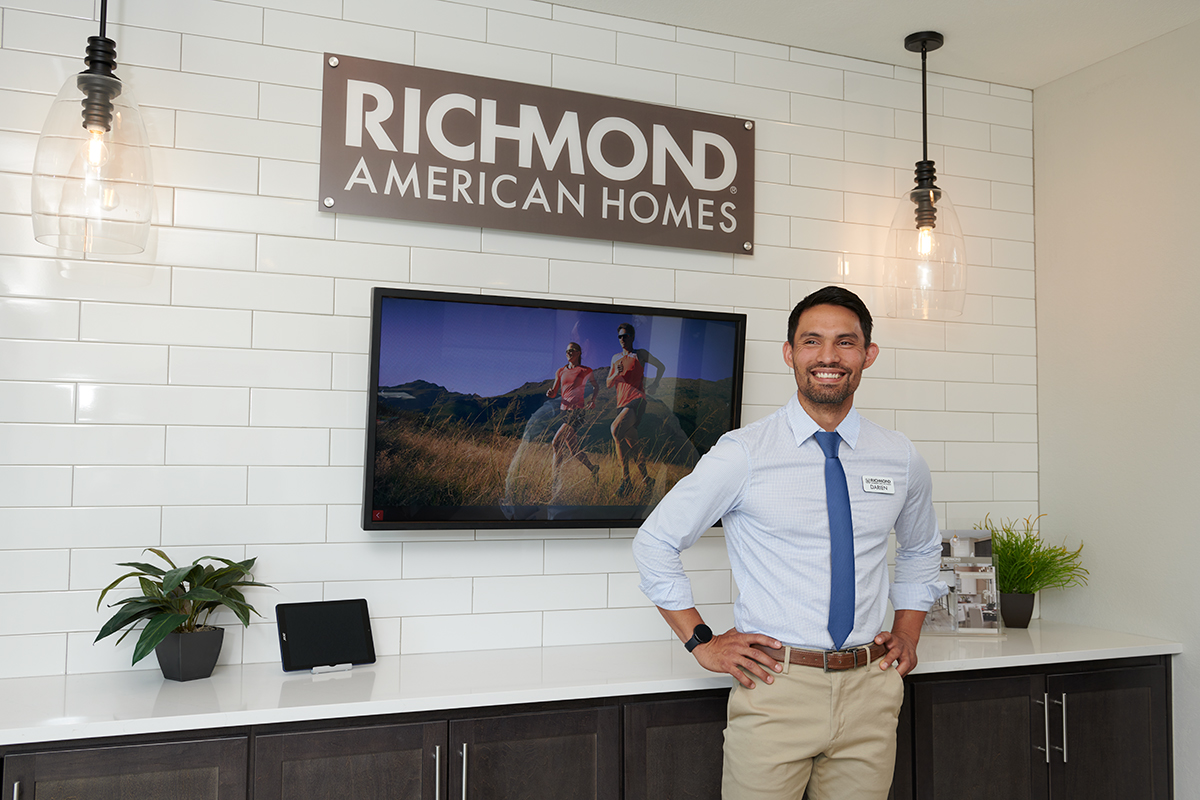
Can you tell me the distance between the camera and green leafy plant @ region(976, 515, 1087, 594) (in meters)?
3.00

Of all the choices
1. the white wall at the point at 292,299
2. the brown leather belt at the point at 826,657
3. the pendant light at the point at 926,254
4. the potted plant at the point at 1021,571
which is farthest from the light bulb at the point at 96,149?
the potted plant at the point at 1021,571

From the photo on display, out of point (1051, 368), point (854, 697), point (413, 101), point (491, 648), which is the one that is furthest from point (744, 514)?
point (1051, 368)

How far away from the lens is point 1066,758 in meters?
2.65

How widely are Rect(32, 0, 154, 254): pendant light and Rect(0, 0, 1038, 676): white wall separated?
25 centimetres

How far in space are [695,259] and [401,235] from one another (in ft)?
3.05

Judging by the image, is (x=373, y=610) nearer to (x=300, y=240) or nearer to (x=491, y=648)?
(x=491, y=648)

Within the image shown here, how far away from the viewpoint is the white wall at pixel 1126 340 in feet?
9.20

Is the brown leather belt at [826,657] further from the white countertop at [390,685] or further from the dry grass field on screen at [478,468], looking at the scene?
the dry grass field on screen at [478,468]

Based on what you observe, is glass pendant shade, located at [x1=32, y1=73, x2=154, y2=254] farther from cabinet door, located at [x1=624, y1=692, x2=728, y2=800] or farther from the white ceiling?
cabinet door, located at [x1=624, y1=692, x2=728, y2=800]

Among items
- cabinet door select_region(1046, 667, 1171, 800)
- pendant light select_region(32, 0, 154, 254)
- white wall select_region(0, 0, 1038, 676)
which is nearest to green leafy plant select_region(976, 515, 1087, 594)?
cabinet door select_region(1046, 667, 1171, 800)

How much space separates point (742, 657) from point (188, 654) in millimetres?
1309

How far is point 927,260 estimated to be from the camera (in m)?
2.93

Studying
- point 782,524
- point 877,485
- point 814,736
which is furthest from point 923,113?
point 814,736

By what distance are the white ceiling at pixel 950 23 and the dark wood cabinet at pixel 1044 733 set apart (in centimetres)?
200
